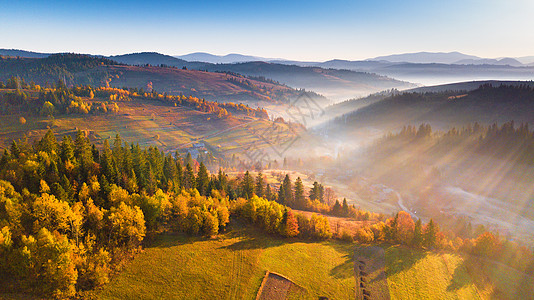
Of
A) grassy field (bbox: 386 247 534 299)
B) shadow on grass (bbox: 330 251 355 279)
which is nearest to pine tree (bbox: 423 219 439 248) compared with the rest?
grassy field (bbox: 386 247 534 299)

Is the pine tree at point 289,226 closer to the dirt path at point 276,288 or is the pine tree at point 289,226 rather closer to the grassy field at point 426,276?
the dirt path at point 276,288

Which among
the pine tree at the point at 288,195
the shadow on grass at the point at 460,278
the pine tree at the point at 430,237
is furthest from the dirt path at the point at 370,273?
the pine tree at the point at 288,195

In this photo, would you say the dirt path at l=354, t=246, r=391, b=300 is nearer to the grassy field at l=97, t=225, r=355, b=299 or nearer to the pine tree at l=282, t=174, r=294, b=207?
the grassy field at l=97, t=225, r=355, b=299

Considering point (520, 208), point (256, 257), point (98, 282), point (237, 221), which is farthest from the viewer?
point (520, 208)

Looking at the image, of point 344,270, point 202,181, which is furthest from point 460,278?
point 202,181

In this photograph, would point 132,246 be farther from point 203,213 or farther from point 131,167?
point 131,167

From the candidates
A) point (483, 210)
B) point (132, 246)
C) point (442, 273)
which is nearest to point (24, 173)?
point (132, 246)
